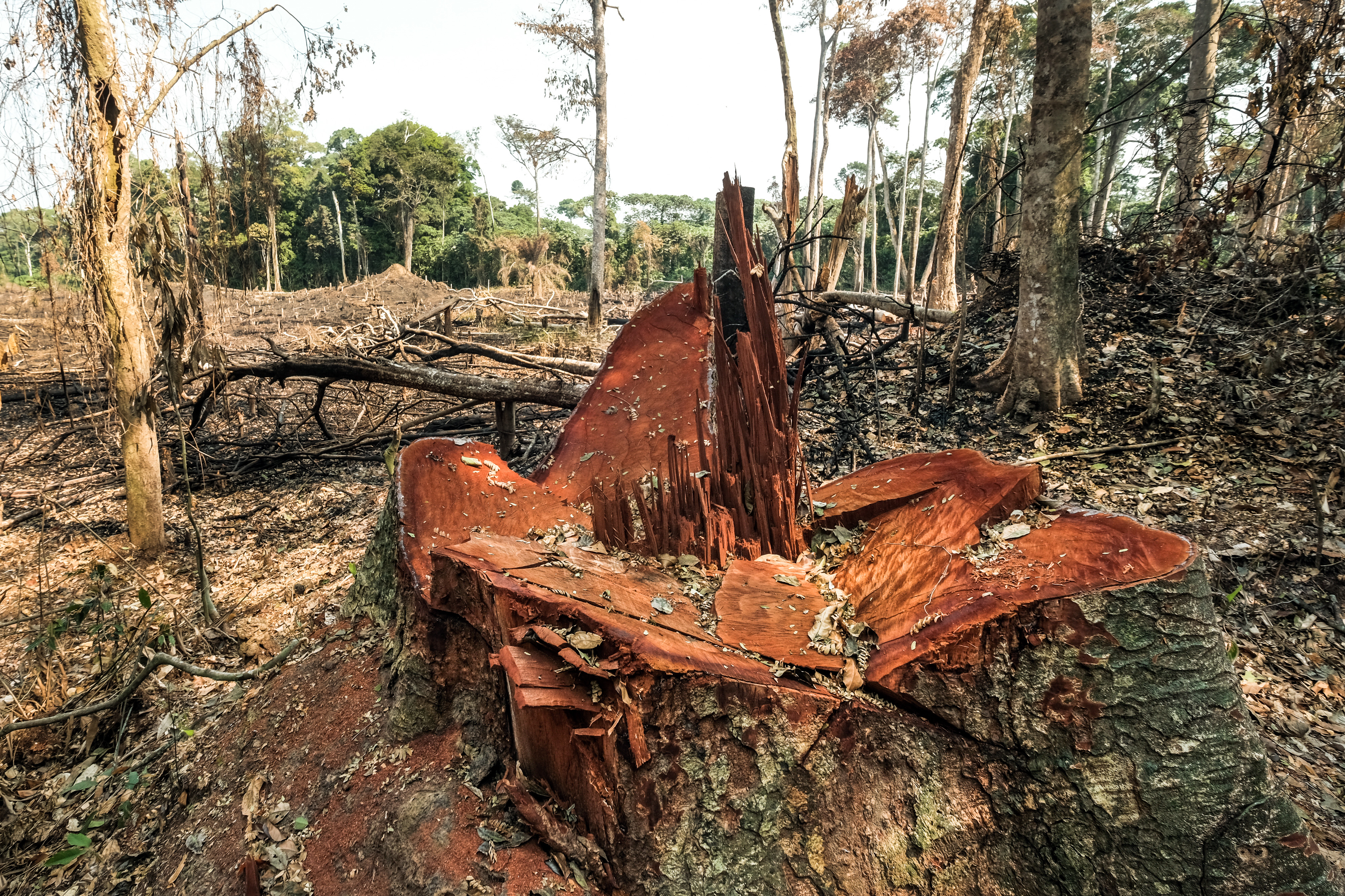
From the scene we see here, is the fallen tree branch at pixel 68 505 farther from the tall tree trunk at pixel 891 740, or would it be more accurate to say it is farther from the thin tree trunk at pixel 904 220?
the thin tree trunk at pixel 904 220

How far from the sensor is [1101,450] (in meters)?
3.74

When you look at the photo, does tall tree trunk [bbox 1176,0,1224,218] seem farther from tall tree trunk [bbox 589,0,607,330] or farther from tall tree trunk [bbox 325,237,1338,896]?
tall tree trunk [bbox 589,0,607,330]

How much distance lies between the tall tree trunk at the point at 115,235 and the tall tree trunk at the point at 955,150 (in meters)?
10.2

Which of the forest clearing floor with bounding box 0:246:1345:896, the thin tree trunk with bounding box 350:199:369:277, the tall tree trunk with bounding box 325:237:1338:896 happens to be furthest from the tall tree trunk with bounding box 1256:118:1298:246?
the thin tree trunk with bounding box 350:199:369:277

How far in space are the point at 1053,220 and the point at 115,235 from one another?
5.80 m

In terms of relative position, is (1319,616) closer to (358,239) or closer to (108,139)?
(108,139)

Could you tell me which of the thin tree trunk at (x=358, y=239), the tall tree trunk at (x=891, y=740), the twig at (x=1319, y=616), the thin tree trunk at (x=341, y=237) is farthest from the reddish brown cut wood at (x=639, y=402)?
the thin tree trunk at (x=358, y=239)

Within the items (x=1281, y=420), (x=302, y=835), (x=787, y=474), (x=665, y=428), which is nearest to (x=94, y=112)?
(x=665, y=428)

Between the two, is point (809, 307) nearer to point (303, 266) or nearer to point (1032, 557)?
point (1032, 557)

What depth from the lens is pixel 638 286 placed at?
997 inches

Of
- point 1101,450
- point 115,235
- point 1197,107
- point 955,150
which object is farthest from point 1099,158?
point 115,235

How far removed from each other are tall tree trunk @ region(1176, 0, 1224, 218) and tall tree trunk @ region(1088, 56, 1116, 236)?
596mm

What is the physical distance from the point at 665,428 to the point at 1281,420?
3.89 m

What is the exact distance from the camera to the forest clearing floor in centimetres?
139
